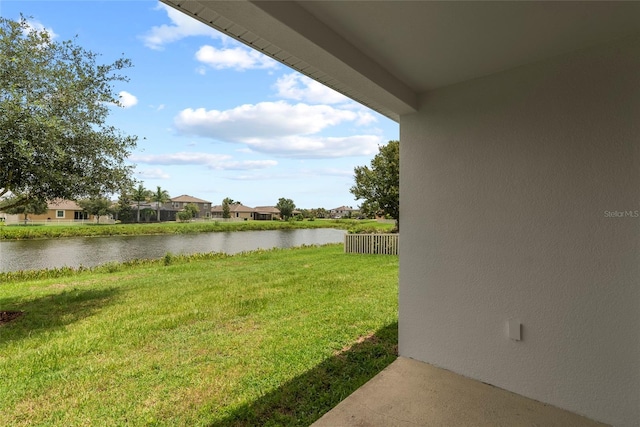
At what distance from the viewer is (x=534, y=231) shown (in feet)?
6.16

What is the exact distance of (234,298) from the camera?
4.25 metres

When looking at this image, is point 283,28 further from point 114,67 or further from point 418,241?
point 114,67

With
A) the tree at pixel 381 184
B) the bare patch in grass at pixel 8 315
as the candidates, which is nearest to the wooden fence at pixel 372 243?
the tree at pixel 381 184

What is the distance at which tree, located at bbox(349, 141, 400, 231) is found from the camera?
33.7 ft

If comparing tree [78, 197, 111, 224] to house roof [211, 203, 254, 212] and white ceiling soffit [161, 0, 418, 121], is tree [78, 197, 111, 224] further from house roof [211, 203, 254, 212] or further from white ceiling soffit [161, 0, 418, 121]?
house roof [211, 203, 254, 212]

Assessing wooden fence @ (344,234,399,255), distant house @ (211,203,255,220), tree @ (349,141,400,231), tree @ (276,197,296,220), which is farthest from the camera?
distant house @ (211,203,255,220)

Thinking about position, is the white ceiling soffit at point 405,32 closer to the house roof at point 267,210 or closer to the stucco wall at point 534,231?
the stucco wall at point 534,231

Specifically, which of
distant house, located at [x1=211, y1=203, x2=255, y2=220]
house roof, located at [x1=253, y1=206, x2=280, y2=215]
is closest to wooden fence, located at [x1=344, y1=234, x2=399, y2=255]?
distant house, located at [x1=211, y1=203, x2=255, y2=220]

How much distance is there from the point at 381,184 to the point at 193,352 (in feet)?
29.3

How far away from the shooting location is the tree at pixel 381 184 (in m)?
10.3

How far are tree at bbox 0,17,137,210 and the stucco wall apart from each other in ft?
14.2

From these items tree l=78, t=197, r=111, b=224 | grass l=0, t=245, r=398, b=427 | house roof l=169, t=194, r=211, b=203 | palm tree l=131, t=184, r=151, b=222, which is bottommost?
grass l=0, t=245, r=398, b=427

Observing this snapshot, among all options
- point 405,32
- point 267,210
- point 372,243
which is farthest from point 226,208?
point 405,32

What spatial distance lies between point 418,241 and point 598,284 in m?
1.08
